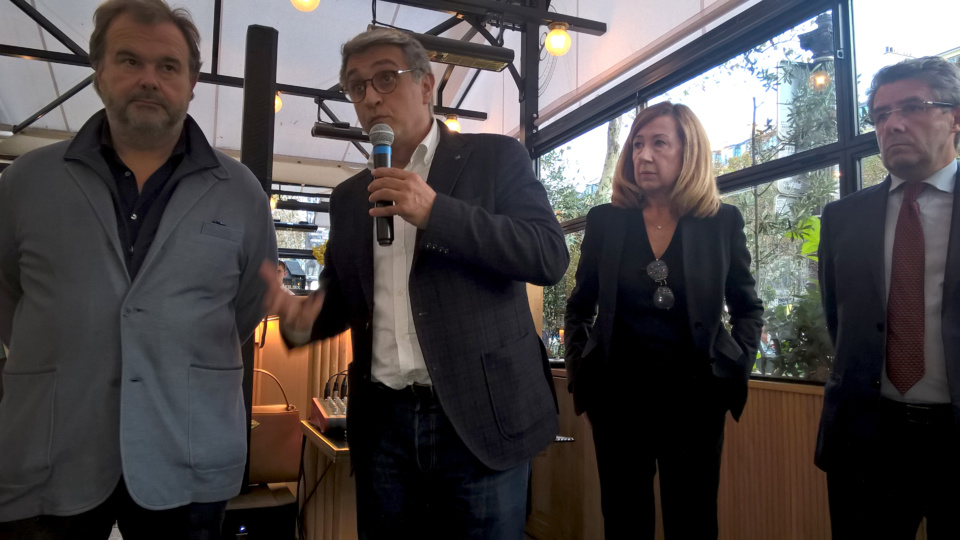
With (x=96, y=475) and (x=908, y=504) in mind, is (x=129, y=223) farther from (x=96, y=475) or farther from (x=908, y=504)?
(x=908, y=504)

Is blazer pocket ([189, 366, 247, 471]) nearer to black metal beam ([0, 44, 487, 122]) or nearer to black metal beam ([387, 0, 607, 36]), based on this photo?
black metal beam ([387, 0, 607, 36])

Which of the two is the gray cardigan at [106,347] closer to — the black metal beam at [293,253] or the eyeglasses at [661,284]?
the eyeglasses at [661,284]

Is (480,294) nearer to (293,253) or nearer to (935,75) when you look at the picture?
(935,75)

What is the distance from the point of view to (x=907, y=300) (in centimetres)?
157

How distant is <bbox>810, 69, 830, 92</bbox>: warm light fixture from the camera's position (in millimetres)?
2973

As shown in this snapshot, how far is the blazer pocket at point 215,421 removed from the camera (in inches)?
48.3

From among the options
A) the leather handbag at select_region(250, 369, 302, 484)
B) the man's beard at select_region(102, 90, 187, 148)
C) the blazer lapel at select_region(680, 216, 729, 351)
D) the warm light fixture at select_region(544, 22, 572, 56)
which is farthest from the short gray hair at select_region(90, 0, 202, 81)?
the warm light fixture at select_region(544, 22, 572, 56)

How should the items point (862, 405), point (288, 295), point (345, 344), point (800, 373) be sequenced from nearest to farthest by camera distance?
point (288, 295), point (862, 405), point (800, 373), point (345, 344)

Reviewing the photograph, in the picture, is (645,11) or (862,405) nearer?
(862,405)

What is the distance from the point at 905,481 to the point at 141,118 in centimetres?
193

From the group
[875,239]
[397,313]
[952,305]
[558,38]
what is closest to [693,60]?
[558,38]

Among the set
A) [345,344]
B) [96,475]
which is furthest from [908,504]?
[345,344]

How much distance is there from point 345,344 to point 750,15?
2866 millimetres

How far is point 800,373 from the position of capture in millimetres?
2820
